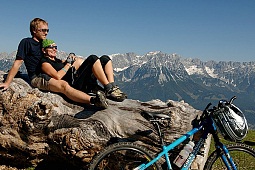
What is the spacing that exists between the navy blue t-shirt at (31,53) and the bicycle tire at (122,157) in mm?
4561

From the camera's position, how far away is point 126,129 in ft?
28.6

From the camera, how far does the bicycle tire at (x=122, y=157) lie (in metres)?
6.98

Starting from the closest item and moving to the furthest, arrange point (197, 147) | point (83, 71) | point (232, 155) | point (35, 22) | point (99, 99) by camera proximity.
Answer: point (197, 147), point (232, 155), point (99, 99), point (83, 71), point (35, 22)

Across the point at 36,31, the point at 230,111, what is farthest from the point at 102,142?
the point at 36,31

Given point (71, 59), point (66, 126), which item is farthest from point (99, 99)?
point (71, 59)

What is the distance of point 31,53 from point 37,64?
46 centimetres

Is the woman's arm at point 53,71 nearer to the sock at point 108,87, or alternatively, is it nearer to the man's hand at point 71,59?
the man's hand at point 71,59

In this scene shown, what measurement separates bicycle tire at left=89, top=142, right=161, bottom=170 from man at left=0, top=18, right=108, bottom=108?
207 cm

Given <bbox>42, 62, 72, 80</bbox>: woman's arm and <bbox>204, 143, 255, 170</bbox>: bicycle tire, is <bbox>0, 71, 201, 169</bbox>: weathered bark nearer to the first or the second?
<bbox>42, 62, 72, 80</bbox>: woman's arm

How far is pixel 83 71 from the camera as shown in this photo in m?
9.01

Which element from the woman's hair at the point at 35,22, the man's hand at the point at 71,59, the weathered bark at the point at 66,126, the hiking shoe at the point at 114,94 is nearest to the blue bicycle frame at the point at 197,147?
the weathered bark at the point at 66,126

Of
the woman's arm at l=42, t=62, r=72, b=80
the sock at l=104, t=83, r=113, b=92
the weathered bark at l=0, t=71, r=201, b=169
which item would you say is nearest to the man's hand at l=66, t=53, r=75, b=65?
the woman's arm at l=42, t=62, r=72, b=80

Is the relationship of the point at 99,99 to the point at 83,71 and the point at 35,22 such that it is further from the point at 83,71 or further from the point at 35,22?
the point at 35,22

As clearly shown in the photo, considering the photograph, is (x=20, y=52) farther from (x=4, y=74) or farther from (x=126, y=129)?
(x=126, y=129)
